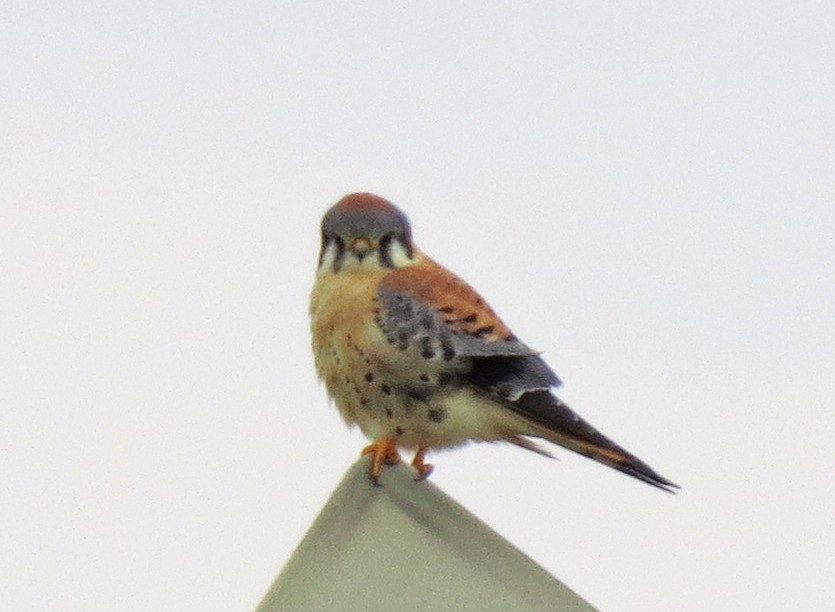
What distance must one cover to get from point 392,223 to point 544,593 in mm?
3081

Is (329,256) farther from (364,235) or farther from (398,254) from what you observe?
(398,254)

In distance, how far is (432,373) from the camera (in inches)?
239

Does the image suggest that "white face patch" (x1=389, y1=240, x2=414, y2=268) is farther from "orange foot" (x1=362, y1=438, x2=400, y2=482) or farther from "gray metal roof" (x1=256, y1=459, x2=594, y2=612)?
"gray metal roof" (x1=256, y1=459, x2=594, y2=612)

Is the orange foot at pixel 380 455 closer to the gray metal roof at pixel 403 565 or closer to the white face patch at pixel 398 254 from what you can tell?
the gray metal roof at pixel 403 565

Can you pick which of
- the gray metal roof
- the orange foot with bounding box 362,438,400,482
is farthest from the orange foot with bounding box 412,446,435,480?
the gray metal roof

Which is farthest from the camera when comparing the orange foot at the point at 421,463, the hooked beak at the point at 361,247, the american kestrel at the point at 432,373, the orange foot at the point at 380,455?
the hooked beak at the point at 361,247

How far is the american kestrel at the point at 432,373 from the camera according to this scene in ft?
19.8

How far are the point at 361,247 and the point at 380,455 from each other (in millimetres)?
2289

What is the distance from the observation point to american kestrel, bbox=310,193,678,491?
19.8ft

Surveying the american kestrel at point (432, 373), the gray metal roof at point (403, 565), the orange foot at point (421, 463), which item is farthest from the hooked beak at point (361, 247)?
the gray metal roof at point (403, 565)

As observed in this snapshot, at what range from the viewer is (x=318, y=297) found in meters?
6.53

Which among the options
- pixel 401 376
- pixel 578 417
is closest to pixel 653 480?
pixel 578 417

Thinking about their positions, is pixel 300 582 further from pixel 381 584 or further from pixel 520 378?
pixel 520 378

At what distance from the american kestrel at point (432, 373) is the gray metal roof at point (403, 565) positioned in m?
1.81
